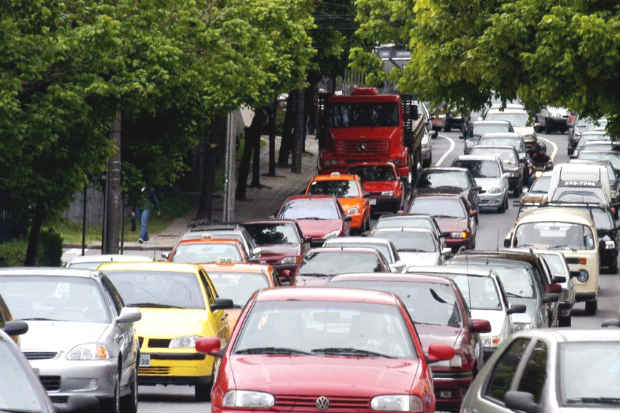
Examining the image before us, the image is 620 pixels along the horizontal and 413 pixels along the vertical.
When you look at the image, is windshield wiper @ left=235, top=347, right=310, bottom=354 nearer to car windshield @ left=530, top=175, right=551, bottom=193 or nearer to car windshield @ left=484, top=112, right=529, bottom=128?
car windshield @ left=530, top=175, right=551, bottom=193

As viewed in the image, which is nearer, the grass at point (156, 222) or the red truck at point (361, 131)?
the grass at point (156, 222)

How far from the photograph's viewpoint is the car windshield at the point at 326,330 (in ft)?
36.3

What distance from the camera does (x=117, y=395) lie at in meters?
13.7

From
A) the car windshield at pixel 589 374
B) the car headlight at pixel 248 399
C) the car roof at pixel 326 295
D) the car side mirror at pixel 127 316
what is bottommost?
the car side mirror at pixel 127 316

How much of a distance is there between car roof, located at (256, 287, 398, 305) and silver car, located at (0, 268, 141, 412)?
238 centimetres

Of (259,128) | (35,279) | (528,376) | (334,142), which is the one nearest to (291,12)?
(334,142)

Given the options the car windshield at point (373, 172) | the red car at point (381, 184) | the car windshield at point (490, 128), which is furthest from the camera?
the car windshield at point (490, 128)

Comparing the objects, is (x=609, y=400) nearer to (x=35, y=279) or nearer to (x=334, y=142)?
(x=35, y=279)

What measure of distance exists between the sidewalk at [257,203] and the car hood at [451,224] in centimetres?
738

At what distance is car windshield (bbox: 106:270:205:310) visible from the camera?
56.3 feet

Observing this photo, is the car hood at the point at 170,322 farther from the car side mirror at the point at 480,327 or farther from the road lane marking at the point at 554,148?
the road lane marking at the point at 554,148

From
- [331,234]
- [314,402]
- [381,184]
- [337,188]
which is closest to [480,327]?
[314,402]

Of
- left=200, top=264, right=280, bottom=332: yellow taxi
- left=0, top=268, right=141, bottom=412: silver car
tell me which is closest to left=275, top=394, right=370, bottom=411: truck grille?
left=0, top=268, right=141, bottom=412: silver car

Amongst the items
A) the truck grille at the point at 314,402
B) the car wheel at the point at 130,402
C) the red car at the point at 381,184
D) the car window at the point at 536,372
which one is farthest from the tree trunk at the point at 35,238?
the car window at the point at 536,372
